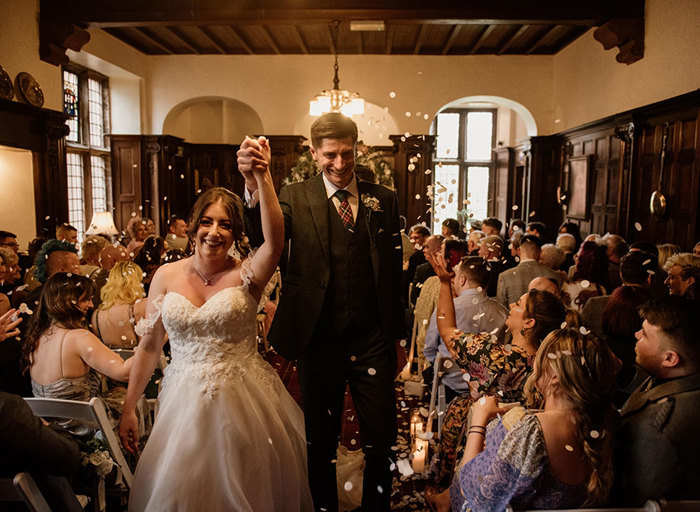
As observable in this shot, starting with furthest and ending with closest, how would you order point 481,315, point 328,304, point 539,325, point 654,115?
point 654,115, point 481,315, point 539,325, point 328,304

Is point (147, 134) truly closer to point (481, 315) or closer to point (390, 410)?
point (481, 315)

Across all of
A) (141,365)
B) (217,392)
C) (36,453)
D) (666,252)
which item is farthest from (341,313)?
(666,252)

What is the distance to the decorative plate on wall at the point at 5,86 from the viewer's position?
235 inches

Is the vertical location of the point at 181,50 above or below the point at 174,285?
above

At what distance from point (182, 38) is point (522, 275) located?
6947mm

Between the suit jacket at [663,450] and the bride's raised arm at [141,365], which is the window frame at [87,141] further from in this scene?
the suit jacket at [663,450]

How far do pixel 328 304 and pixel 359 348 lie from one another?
0.70 ft

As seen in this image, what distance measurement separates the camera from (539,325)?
232cm

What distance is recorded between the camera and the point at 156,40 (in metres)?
8.85

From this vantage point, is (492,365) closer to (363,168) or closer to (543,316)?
(543,316)

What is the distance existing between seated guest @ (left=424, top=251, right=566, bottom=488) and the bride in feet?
2.44

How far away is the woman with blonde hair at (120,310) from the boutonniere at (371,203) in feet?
5.69

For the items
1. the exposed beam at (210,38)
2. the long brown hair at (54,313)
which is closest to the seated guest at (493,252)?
the long brown hair at (54,313)

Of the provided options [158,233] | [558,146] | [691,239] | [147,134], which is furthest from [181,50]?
[691,239]
